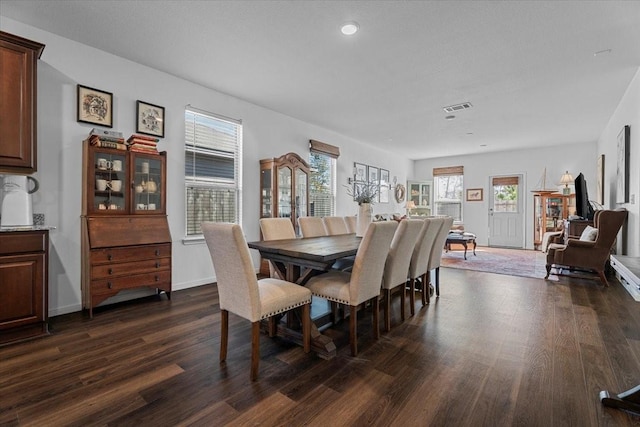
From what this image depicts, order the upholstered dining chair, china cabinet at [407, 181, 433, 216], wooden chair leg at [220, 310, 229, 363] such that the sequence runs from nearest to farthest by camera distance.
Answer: wooden chair leg at [220, 310, 229, 363], the upholstered dining chair, china cabinet at [407, 181, 433, 216]

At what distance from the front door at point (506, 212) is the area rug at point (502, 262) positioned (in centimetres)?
97

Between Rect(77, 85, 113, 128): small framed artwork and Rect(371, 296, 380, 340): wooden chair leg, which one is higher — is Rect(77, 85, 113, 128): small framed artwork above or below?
above

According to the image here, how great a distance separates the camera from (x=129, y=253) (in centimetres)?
321

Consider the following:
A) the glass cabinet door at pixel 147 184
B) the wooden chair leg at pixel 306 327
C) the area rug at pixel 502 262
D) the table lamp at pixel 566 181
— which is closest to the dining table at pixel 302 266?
the wooden chair leg at pixel 306 327

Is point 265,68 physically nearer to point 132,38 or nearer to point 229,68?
point 229,68

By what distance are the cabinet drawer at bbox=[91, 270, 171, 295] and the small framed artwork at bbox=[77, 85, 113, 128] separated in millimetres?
1653

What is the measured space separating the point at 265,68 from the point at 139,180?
1910mm

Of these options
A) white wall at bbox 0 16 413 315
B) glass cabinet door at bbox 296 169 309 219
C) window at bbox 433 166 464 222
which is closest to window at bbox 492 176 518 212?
window at bbox 433 166 464 222

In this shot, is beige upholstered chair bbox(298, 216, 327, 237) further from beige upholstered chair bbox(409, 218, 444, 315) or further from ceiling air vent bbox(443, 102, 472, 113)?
ceiling air vent bbox(443, 102, 472, 113)

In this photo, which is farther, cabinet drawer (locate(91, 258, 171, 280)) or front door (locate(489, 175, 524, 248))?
front door (locate(489, 175, 524, 248))

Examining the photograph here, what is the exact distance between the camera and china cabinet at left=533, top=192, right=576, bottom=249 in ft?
24.7

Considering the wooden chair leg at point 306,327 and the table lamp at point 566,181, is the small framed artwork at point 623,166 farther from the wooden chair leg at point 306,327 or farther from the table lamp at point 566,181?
the wooden chair leg at point 306,327

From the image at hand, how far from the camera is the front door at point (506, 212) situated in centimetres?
848

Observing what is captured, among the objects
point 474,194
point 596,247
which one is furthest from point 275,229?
point 474,194
